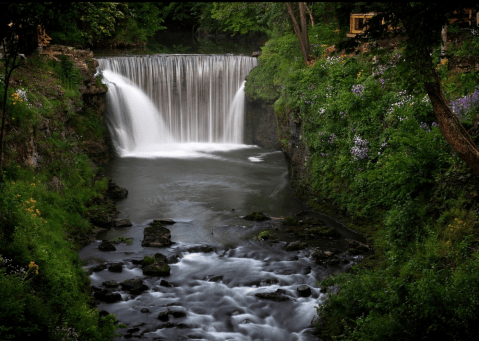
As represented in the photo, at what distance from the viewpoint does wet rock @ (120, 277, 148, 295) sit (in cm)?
1095

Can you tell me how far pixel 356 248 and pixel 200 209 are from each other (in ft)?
18.8

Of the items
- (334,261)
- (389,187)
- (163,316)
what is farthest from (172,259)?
(389,187)

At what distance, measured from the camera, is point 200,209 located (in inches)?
647

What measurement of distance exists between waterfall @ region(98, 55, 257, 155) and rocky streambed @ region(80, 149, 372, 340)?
7.33 metres

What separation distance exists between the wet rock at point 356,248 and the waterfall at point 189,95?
13.7 metres

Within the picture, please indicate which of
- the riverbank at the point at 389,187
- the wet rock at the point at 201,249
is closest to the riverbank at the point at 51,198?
the wet rock at the point at 201,249

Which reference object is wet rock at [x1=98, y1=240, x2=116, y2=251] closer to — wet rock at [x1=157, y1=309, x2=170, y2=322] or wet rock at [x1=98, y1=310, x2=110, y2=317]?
wet rock at [x1=98, y1=310, x2=110, y2=317]

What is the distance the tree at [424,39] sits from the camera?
626cm

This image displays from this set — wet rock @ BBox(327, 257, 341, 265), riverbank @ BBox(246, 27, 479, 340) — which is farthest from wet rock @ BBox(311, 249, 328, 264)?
riverbank @ BBox(246, 27, 479, 340)

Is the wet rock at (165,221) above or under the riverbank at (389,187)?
under

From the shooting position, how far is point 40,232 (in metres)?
10.6

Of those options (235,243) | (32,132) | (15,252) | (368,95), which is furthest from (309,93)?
(15,252)

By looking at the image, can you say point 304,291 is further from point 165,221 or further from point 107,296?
point 165,221

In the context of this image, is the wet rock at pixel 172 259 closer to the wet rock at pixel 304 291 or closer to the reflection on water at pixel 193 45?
the wet rock at pixel 304 291
